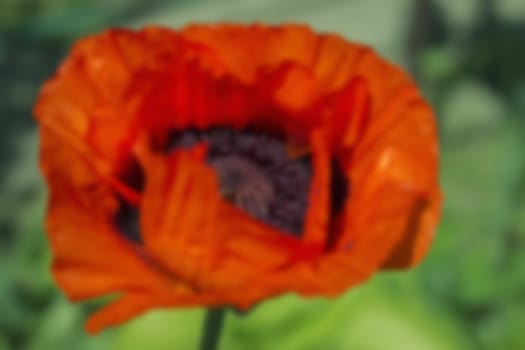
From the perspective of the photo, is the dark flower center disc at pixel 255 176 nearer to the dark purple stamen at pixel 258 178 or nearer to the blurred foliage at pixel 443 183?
the dark purple stamen at pixel 258 178

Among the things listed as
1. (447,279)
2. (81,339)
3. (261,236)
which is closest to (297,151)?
(261,236)

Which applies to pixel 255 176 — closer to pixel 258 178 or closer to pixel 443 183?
pixel 258 178

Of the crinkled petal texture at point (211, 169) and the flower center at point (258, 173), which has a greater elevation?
the crinkled petal texture at point (211, 169)

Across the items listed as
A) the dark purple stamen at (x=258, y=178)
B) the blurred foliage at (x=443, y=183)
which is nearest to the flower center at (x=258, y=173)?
the dark purple stamen at (x=258, y=178)

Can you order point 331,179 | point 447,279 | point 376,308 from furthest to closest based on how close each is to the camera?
1. point 447,279
2. point 376,308
3. point 331,179

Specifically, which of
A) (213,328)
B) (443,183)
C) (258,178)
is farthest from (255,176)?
(443,183)

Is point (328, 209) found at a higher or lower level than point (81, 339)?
higher

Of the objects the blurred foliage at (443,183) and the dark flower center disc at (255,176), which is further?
the blurred foliage at (443,183)

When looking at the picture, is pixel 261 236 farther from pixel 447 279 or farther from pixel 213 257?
pixel 447 279
